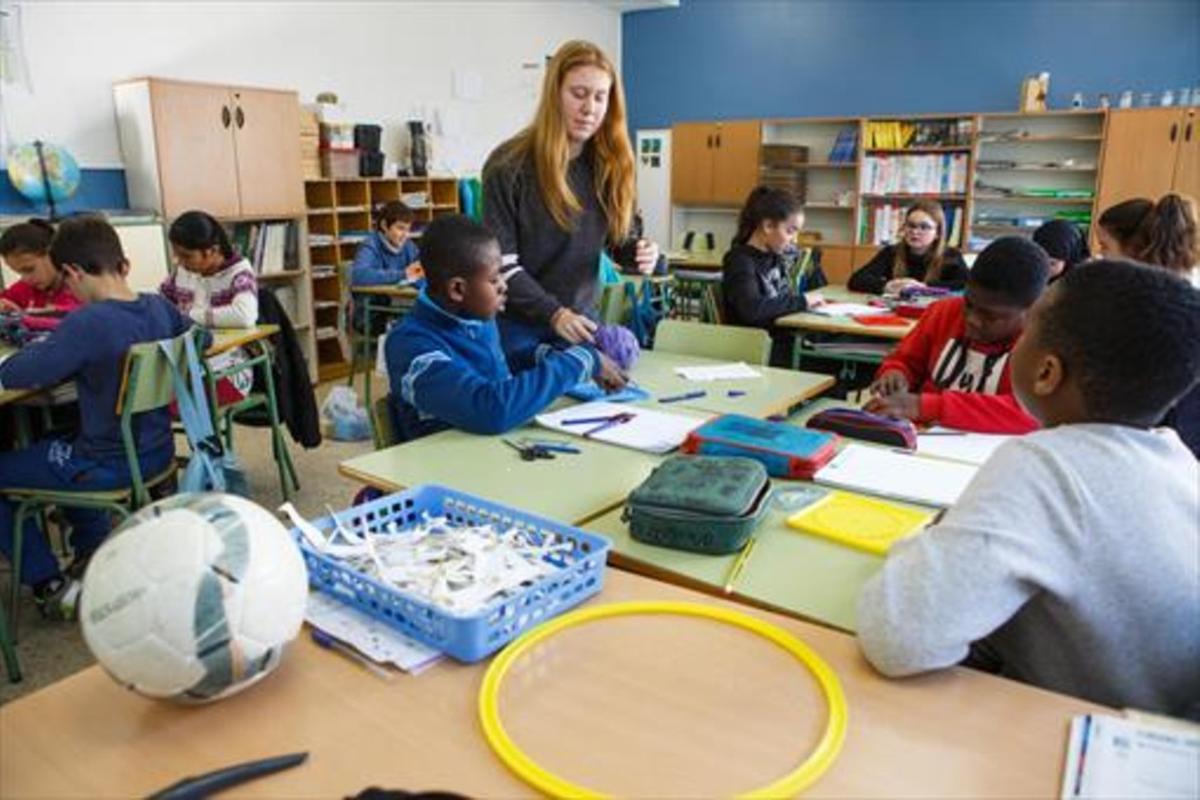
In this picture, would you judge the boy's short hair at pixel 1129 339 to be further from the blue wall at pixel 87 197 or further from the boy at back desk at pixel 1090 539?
the blue wall at pixel 87 197

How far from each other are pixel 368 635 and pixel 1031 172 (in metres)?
7.00

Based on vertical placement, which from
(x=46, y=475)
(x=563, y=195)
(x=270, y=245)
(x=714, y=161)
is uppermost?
(x=714, y=161)

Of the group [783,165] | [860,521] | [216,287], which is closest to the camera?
[860,521]

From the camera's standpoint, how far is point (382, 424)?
2047 millimetres

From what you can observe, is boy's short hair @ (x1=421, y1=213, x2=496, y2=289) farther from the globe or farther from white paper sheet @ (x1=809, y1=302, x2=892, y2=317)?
the globe

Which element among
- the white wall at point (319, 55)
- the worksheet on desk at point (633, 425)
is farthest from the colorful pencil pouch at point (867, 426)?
the white wall at point (319, 55)

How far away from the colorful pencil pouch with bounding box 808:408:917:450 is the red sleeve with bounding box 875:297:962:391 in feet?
1.38

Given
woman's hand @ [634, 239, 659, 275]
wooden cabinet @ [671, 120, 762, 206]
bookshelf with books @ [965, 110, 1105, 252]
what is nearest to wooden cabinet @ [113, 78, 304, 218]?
woman's hand @ [634, 239, 659, 275]

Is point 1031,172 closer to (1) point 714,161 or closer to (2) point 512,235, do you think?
(1) point 714,161

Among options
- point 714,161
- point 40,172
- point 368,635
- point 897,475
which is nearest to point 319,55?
point 40,172

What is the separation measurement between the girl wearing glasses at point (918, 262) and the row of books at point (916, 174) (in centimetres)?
226

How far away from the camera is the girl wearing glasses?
453 centimetres

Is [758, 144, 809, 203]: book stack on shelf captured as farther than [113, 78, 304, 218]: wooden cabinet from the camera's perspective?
Yes

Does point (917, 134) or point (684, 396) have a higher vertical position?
point (917, 134)
